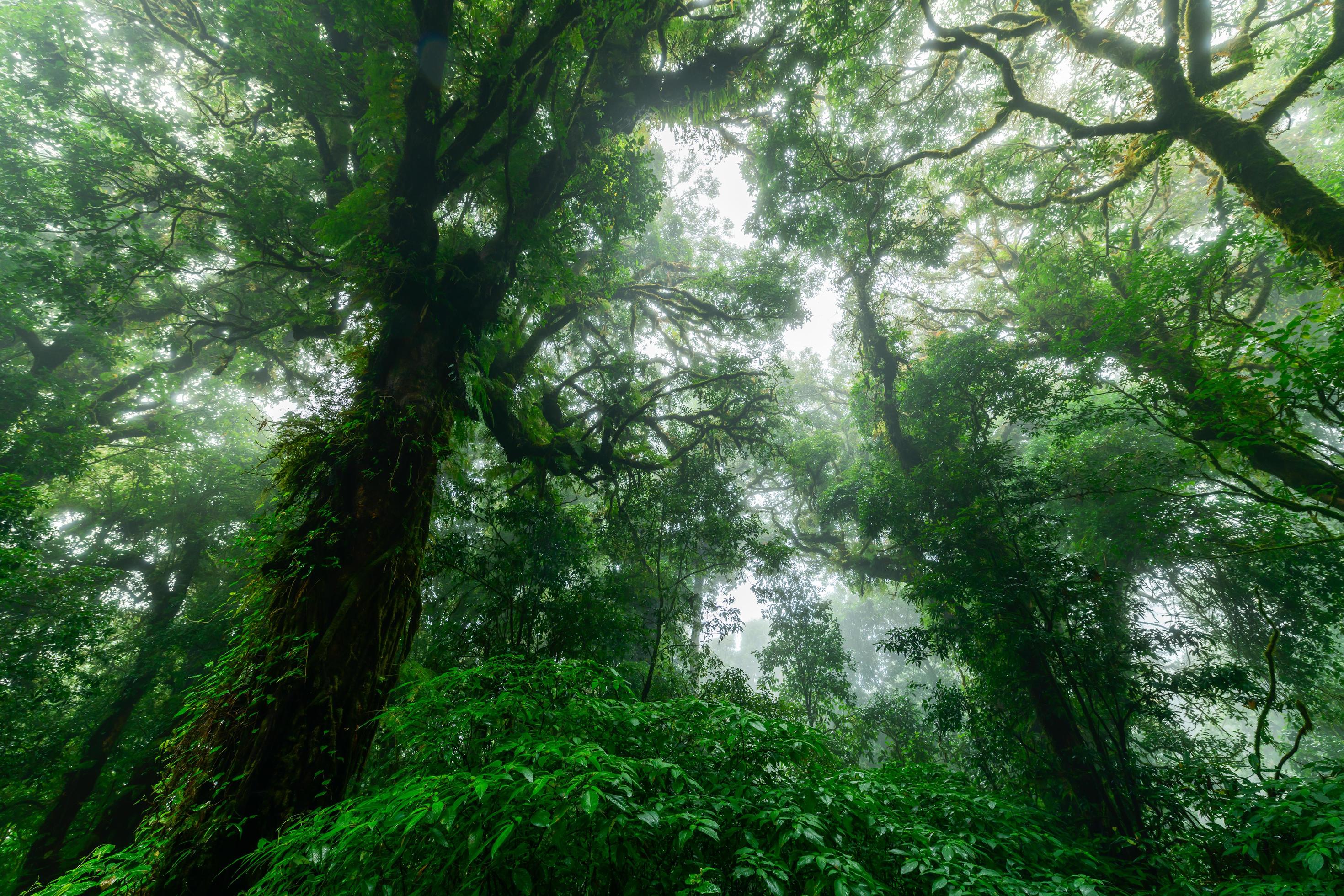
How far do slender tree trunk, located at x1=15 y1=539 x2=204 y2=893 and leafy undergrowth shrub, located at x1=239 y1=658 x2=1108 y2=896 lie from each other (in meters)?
9.68

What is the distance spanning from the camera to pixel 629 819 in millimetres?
1460

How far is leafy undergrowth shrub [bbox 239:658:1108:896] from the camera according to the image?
1406mm

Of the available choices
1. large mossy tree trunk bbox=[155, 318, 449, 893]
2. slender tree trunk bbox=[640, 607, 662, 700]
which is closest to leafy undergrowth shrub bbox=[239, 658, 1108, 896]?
large mossy tree trunk bbox=[155, 318, 449, 893]

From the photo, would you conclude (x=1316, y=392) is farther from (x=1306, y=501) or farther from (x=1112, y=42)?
(x=1306, y=501)

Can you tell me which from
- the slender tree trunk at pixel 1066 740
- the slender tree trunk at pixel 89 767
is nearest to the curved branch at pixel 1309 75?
the slender tree trunk at pixel 1066 740

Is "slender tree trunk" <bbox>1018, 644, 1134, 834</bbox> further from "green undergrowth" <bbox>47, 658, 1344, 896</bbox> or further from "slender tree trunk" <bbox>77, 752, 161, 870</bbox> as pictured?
"slender tree trunk" <bbox>77, 752, 161, 870</bbox>

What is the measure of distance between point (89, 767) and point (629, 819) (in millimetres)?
11858

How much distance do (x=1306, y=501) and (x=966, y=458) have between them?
6287 millimetres

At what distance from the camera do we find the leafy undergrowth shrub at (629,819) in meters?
1.41

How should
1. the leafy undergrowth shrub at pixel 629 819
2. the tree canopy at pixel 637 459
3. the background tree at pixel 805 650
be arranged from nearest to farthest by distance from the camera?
the leafy undergrowth shrub at pixel 629 819 → the tree canopy at pixel 637 459 → the background tree at pixel 805 650

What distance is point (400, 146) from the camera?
5.20 metres

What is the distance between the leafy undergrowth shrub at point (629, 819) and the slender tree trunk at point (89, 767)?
9.68m

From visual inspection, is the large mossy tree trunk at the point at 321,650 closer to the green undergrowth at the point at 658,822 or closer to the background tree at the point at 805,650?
the green undergrowth at the point at 658,822

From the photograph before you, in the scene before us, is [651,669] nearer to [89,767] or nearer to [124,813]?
[124,813]
